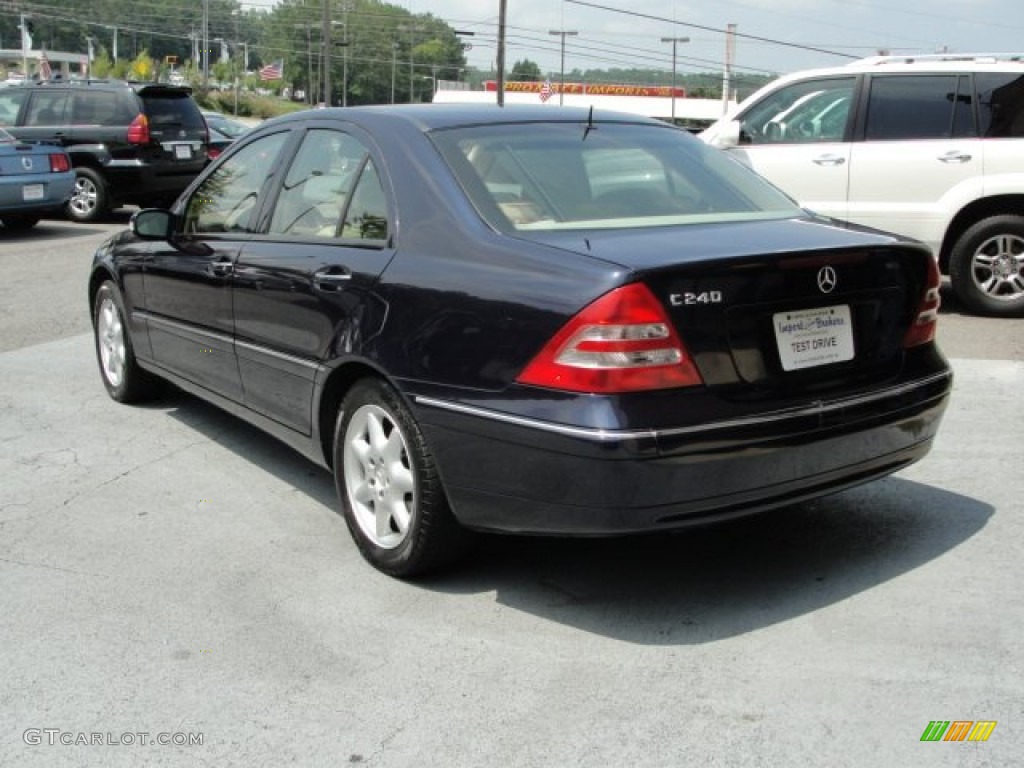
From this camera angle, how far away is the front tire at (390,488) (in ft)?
12.1

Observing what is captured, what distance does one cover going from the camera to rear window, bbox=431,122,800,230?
3.80m

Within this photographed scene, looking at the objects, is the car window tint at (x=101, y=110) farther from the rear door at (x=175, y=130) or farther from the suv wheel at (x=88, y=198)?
the suv wheel at (x=88, y=198)

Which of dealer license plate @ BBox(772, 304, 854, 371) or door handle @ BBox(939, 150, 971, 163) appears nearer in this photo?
dealer license plate @ BBox(772, 304, 854, 371)

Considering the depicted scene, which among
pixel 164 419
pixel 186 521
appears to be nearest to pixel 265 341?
pixel 186 521

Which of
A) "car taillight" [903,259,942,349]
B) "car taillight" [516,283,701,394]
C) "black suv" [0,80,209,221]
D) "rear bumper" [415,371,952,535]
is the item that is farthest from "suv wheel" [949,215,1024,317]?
"black suv" [0,80,209,221]

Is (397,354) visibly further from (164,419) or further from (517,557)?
(164,419)

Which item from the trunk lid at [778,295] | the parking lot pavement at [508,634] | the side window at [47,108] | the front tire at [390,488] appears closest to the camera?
the parking lot pavement at [508,634]

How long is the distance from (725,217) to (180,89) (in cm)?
1386

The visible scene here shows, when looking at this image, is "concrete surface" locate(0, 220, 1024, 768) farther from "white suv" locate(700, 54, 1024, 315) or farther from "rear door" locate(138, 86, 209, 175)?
"rear door" locate(138, 86, 209, 175)

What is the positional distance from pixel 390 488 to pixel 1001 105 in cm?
677

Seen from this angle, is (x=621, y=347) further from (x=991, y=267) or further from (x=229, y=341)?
(x=991, y=267)

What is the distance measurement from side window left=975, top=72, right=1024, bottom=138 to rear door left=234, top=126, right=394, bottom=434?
6.04 meters

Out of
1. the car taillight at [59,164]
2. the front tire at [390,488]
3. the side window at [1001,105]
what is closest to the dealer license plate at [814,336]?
the front tire at [390,488]

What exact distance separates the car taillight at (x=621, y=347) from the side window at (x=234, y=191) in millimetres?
2126
